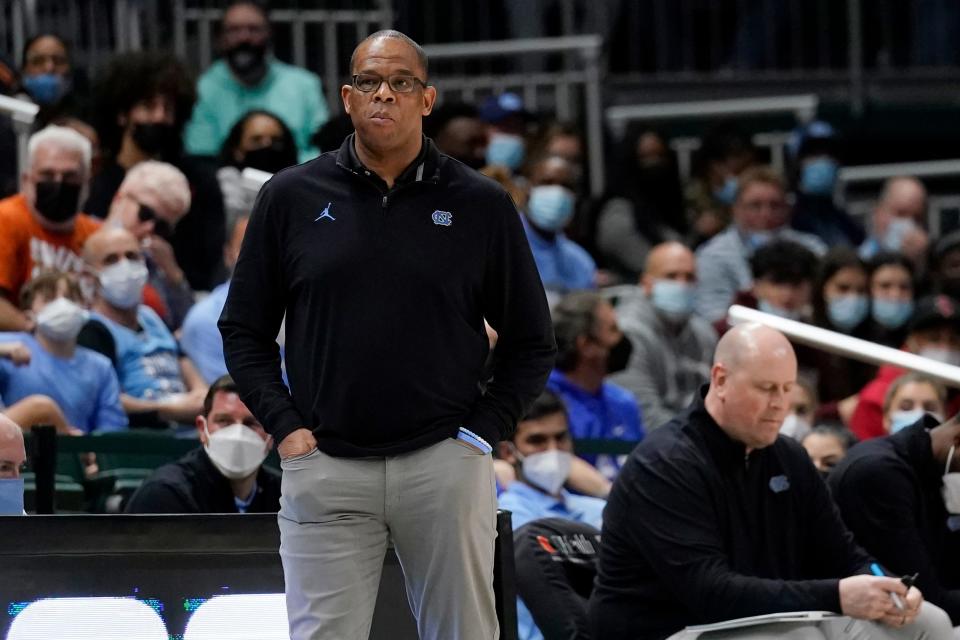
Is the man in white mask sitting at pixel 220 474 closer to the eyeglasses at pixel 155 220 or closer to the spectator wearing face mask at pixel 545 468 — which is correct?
the spectator wearing face mask at pixel 545 468

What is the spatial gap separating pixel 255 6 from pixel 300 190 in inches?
270

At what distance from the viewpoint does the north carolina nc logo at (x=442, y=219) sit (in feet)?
14.4

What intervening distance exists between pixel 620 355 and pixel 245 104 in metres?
2.71

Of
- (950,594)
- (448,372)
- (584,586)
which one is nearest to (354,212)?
(448,372)

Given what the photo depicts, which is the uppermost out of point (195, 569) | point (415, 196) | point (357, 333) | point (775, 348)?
point (415, 196)

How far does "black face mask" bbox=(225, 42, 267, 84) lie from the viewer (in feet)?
35.5

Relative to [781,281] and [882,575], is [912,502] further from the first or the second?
[781,281]

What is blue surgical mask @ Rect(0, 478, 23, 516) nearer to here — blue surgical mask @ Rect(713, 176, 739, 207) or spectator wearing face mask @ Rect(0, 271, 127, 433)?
spectator wearing face mask @ Rect(0, 271, 127, 433)

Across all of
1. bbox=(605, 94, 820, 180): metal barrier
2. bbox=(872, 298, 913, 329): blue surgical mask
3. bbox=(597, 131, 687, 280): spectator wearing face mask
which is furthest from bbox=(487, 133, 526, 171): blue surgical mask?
bbox=(872, 298, 913, 329): blue surgical mask

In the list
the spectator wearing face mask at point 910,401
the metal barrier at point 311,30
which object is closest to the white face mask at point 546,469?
the spectator wearing face mask at point 910,401

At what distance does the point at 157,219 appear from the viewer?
Result: 9.24 m

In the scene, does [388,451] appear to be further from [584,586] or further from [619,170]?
[619,170]

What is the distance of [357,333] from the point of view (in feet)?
14.0

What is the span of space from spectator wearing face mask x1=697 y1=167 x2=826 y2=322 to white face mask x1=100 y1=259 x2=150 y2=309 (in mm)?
3793
